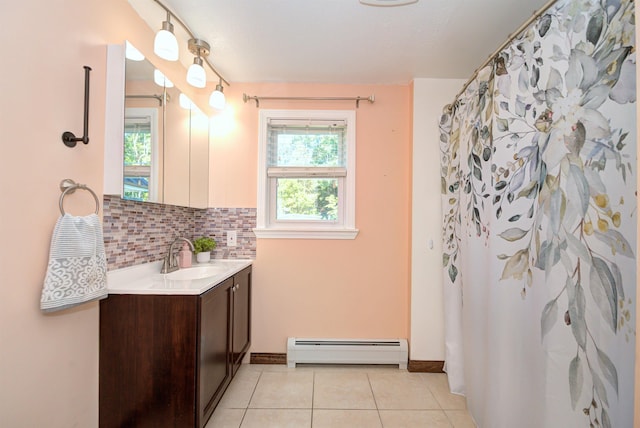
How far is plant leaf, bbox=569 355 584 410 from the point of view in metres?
0.97

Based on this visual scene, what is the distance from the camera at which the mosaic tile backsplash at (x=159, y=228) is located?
148 cm

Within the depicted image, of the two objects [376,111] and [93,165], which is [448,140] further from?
[93,165]

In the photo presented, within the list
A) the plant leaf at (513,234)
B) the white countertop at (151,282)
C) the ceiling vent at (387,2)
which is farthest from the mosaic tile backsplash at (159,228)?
the plant leaf at (513,234)

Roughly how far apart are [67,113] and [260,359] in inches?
80.8

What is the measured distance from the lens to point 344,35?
5.84 ft

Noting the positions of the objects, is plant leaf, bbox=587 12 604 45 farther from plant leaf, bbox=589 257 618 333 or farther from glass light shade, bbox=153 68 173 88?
glass light shade, bbox=153 68 173 88

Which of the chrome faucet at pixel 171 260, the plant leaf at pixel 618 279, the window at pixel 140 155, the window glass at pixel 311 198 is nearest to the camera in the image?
the plant leaf at pixel 618 279

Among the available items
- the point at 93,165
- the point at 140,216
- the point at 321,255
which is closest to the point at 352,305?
the point at 321,255

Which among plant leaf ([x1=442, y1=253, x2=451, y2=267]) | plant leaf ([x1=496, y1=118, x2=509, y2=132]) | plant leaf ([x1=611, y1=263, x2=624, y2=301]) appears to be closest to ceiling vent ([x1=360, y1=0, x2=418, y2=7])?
plant leaf ([x1=496, y1=118, x2=509, y2=132])

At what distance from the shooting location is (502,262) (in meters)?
1.32

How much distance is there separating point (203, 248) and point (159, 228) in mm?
430

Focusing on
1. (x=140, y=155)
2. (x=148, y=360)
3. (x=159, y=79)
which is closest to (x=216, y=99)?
(x=159, y=79)

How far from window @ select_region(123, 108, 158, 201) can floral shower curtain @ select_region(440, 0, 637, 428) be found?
1.77 meters

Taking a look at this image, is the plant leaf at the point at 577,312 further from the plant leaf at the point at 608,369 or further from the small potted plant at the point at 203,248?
the small potted plant at the point at 203,248
